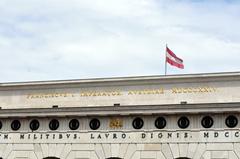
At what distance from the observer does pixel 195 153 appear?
4719 cm

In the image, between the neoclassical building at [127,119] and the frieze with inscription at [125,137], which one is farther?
the neoclassical building at [127,119]

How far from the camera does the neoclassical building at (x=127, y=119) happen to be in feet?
155

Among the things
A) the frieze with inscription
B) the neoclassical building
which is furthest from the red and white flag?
the frieze with inscription

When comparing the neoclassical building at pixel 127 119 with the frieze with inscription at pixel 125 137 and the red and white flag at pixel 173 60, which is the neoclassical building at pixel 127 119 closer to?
the frieze with inscription at pixel 125 137

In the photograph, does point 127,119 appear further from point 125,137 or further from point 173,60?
point 173,60

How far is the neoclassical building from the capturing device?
47.1 metres

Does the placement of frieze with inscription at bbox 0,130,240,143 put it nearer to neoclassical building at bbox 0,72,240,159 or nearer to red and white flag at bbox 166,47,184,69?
neoclassical building at bbox 0,72,240,159

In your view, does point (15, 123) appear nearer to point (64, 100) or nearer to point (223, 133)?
point (64, 100)

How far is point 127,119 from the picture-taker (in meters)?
49.8

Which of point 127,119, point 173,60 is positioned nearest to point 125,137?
point 127,119

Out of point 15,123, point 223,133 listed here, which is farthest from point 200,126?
point 15,123

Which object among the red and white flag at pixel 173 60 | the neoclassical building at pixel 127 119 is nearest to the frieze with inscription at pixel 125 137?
the neoclassical building at pixel 127 119

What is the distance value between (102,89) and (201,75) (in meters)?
8.55

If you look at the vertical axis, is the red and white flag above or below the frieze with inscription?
above
